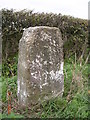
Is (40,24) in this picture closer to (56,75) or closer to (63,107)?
(56,75)

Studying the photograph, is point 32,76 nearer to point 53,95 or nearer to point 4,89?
point 53,95

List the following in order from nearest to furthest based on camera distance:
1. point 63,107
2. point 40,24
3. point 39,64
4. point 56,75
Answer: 1. point 63,107
2. point 39,64
3. point 56,75
4. point 40,24

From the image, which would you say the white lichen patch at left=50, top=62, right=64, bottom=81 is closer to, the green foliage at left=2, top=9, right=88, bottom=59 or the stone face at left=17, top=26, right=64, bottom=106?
the stone face at left=17, top=26, right=64, bottom=106

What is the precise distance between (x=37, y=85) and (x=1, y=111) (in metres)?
0.66

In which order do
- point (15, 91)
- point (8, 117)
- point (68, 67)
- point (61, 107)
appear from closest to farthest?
point (8, 117)
point (61, 107)
point (15, 91)
point (68, 67)

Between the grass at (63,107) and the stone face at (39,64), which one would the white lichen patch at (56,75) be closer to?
the stone face at (39,64)

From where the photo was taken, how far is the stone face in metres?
3.57

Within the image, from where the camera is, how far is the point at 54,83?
3.74 metres

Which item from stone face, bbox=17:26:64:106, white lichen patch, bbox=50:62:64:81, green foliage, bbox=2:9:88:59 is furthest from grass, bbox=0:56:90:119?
green foliage, bbox=2:9:88:59

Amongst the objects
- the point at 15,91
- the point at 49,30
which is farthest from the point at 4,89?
the point at 49,30

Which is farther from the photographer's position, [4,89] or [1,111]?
[4,89]

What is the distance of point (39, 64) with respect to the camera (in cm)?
360

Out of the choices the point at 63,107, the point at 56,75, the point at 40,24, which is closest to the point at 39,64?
the point at 56,75

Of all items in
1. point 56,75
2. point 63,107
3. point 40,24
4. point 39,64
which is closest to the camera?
point 63,107
